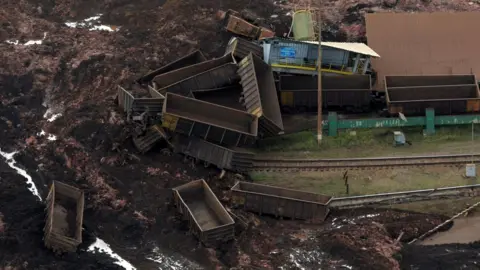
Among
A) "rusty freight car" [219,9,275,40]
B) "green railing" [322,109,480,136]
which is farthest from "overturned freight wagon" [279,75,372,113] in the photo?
"rusty freight car" [219,9,275,40]

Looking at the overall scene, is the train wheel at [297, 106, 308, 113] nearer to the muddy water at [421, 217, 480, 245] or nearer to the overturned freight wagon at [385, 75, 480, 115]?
the overturned freight wagon at [385, 75, 480, 115]

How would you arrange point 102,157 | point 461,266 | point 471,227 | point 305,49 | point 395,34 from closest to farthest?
point 461,266, point 471,227, point 102,157, point 305,49, point 395,34

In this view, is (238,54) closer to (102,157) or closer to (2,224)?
(102,157)

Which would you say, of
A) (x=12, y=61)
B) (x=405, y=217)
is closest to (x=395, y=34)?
(x=405, y=217)

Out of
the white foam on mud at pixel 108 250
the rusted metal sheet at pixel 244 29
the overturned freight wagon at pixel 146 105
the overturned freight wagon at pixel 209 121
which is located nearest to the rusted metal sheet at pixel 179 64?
the rusted metal sheet at pixel 244 29

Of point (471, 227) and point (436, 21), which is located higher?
point (436, 21)

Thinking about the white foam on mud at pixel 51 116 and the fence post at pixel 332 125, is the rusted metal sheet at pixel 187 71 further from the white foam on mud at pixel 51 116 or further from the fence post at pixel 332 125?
the fence post at pixel 332 125

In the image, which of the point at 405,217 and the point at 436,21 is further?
the point at 436,21

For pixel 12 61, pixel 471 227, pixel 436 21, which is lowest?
pixel 471 227
